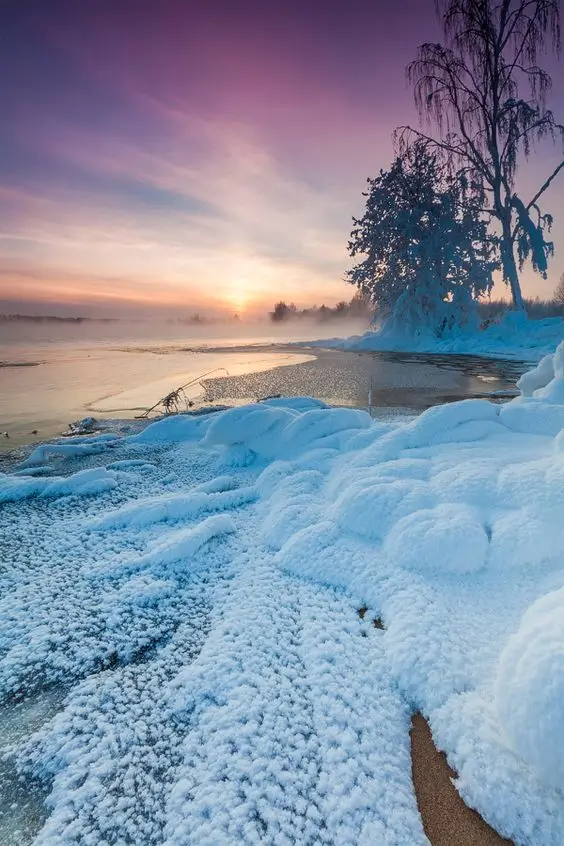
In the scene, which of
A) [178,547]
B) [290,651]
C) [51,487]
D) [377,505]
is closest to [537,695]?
[290,651]

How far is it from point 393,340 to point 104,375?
364 inches

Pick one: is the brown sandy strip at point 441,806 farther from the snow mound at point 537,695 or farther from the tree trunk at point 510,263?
the tree trunk at point 510,263

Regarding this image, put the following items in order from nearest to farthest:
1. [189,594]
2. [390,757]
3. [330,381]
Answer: [390,757]
[189,594]
[330,381]

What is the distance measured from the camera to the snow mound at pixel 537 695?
0.68 metres

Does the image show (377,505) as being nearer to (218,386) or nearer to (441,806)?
(441,806)

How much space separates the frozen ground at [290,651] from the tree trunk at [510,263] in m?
11.8

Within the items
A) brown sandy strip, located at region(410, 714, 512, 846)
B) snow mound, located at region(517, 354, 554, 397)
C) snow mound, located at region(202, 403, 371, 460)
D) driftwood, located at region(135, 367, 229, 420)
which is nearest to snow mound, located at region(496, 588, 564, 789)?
brown sandy strip, located at region(410, 714, 512, 846)

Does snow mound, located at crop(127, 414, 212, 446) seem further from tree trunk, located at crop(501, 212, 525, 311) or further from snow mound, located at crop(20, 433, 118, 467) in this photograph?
tree trunk, located at crop(501, 212, 525, 311)

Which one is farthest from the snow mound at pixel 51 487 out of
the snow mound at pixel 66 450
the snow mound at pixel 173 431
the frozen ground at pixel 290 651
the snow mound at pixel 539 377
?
the snow mound at pixel 539 377

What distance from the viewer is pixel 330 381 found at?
5.78 m

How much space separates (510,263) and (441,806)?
13.9 m

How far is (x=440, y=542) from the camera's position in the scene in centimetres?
128

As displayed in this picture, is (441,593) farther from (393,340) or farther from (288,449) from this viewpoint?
(393,340)

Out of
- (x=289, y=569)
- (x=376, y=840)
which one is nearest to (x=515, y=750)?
(x=376, y=840)
